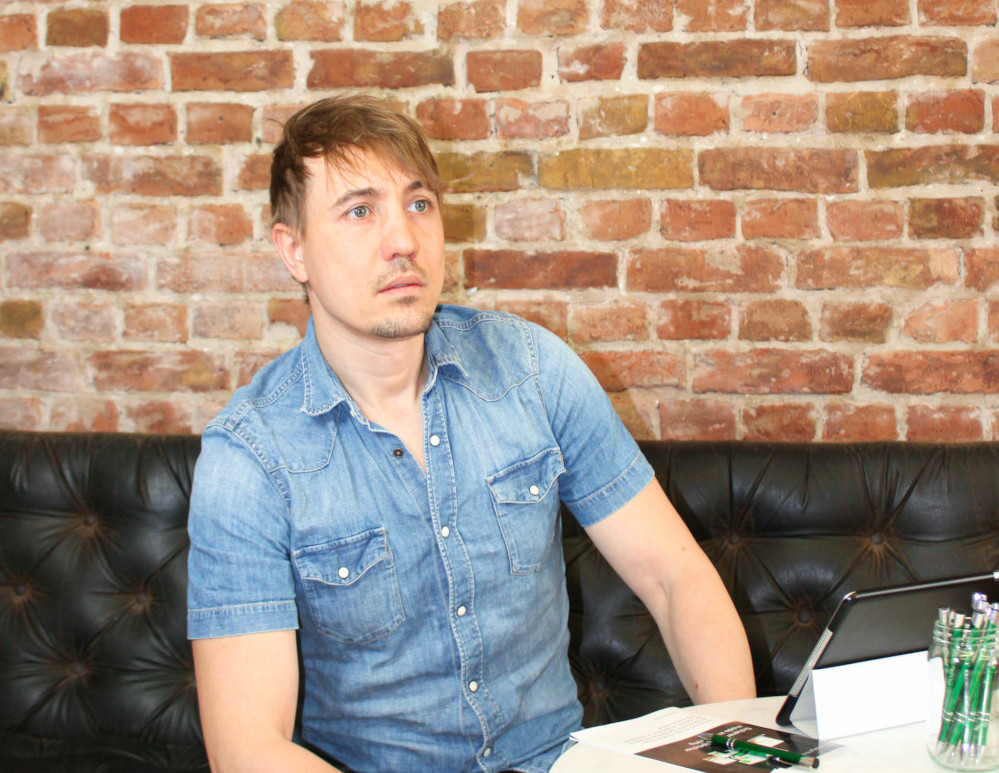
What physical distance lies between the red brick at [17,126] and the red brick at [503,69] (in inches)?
34.8

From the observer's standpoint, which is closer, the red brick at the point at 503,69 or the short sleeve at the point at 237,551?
the short sleeve at the point at 237,551

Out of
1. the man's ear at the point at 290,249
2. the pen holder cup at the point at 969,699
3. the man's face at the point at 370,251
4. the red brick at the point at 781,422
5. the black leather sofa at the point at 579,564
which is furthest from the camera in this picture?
the red brick at the point at 781,422

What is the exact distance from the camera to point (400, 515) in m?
1.25

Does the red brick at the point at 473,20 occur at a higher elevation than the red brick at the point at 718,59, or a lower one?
higher

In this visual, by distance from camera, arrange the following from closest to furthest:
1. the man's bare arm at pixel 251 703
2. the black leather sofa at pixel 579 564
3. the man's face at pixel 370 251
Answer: the man's bare arm at pixel 251 703 → the man's face at pixel 370 251 → the black leather sofa at pixel 579 564

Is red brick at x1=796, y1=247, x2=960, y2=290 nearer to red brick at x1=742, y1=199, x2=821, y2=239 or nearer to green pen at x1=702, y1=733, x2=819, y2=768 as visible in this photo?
red brick at x1=742, y1=199, x2=821, y2=239

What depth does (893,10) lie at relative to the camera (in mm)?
1632

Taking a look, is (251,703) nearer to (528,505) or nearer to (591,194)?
(528,505)

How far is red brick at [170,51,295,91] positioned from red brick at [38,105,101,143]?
184 millimetres

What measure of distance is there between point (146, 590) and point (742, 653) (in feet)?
3.30

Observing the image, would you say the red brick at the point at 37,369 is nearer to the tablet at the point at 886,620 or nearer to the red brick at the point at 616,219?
the red brick at the point at 616,219

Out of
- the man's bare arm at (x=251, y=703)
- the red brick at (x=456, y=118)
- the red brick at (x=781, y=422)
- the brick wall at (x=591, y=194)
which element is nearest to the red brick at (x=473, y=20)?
the brick wall at (x=591, y=194)

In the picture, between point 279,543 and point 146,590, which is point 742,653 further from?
point 146,590

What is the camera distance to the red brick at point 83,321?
1.82 metres
